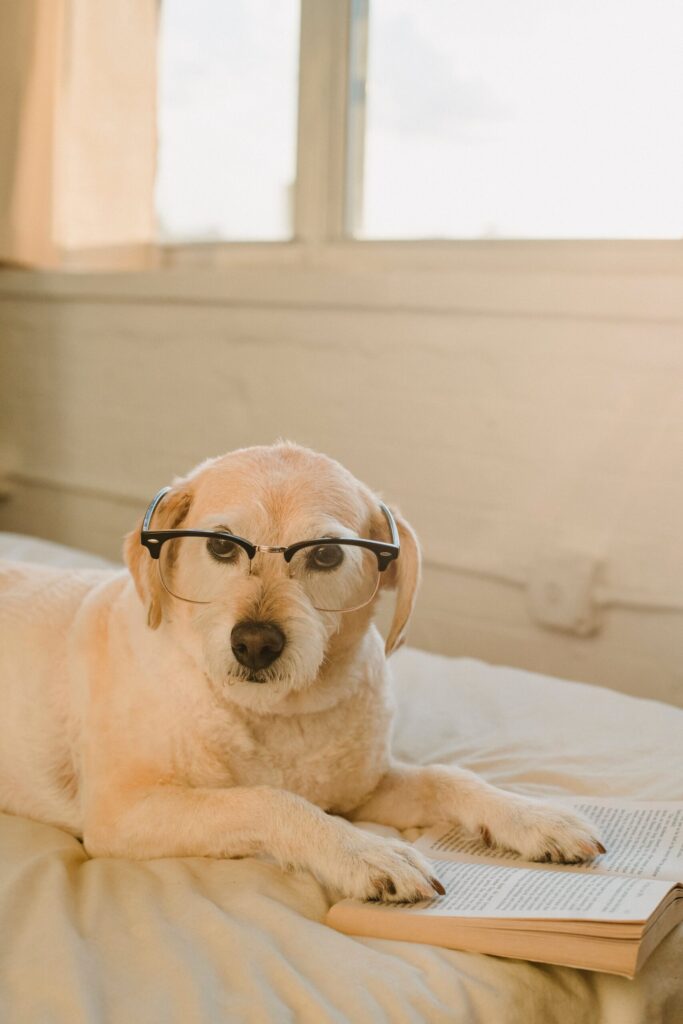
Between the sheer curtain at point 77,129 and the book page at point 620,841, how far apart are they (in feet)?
10.3

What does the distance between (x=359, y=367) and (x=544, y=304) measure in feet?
2.41

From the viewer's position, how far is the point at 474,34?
334 centimetres

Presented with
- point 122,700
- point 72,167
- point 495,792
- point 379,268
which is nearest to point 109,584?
point 122,700

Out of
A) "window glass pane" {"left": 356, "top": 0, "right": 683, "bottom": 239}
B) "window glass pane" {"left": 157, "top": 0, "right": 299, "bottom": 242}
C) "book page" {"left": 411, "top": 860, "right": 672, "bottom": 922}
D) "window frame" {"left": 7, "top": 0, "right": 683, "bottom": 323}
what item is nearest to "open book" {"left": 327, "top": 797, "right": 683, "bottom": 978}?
"book page" {"left": 411, "top": 860, "right": 672, "bottom": 922}

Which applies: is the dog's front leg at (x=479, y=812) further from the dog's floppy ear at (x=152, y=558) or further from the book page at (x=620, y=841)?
the dog's floppy ear at (x=152, y=558)

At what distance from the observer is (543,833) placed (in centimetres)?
161

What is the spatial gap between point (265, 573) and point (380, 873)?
1.50ft

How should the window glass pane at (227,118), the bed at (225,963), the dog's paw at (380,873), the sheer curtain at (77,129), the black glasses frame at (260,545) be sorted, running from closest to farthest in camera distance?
the bed at (225,963) < the dog's paw at (380,873) < the black glasses frame at (260,545) < the window glass pane at (227,118) < the sheer curtain at (77,129)

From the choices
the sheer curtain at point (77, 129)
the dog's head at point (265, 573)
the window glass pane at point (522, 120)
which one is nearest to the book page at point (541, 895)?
the dog's head at point (265, 573)

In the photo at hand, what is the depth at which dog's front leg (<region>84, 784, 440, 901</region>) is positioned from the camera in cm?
146

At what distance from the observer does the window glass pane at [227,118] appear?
154 inches

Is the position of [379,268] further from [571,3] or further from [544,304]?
[571,3]

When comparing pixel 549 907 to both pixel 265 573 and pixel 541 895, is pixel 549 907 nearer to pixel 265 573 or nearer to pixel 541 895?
pixel 541 895

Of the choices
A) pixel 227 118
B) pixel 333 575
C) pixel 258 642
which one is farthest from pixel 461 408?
pixel 258 642
